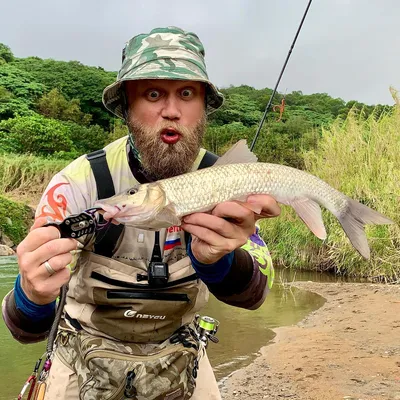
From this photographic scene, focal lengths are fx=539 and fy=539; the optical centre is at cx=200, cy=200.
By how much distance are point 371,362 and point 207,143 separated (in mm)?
22309

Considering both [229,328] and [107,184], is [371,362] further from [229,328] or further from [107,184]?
[107,184]

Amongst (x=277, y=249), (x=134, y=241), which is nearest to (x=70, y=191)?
(x=134, y=241)

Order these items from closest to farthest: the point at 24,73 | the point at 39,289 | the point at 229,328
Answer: the point at 39,289 < the point at 229,328 < the point at 24,73

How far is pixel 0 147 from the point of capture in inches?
1214

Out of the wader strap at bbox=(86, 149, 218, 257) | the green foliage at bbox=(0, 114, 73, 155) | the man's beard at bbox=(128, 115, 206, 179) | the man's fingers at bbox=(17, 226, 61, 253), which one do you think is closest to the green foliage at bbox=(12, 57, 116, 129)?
the green foliage at bbox=(0, 114, 73, 155)

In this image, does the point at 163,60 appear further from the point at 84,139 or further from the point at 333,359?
the point at 84,139

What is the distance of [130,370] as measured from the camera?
247 cm

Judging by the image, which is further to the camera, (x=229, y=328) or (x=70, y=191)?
(x=229, y=328)

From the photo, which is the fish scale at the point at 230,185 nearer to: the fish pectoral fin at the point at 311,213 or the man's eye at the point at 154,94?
the fish pectoral fin at the point at 311,213

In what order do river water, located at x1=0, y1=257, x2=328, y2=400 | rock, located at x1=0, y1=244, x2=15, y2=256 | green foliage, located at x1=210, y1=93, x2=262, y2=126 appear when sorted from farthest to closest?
green foliage, located at x1=210, y1=93, x2=262, y2=126, rock, located at x1=0, y1=244, x2=15, y2=256, river water, located at x1=0, y1=257, x2=328, y2=400

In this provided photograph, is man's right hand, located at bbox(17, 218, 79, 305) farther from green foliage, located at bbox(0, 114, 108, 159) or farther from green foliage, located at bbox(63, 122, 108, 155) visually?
green foliage, located at bbox(63, 122, 108, 155)

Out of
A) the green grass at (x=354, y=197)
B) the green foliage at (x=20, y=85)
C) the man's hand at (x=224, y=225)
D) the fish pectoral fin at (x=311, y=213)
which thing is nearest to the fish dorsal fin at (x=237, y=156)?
the man's hand at (x=224, y=225)

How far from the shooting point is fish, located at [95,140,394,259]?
7.12ft

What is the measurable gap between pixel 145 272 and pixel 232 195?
2.01 feet
